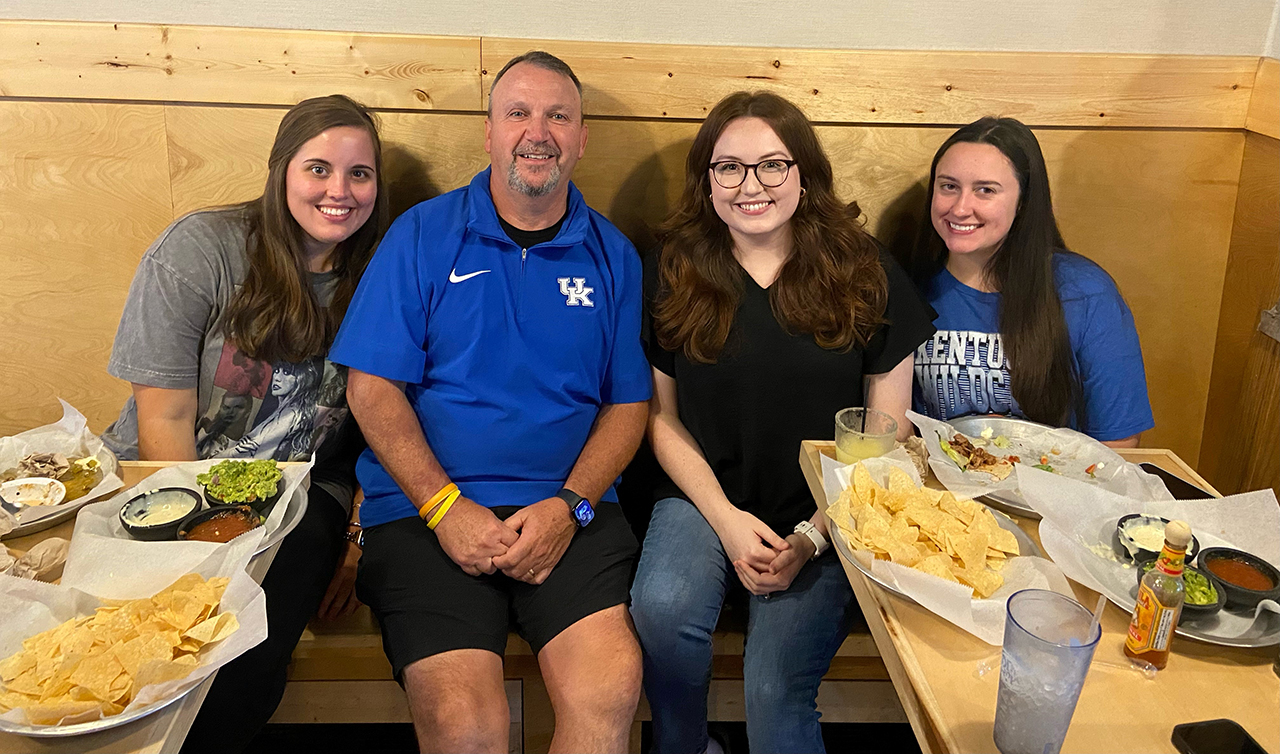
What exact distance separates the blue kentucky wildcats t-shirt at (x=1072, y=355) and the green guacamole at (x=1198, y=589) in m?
0.91

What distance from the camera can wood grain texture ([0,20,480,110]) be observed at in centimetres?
243

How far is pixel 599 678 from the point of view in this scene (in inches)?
72.1

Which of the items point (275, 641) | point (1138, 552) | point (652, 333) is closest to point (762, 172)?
point (652, 333)

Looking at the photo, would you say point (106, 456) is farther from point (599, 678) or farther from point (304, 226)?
point (599, 678)

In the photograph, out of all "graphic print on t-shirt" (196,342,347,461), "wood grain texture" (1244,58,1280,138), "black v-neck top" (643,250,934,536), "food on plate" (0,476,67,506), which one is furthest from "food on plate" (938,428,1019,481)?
"food on plate" (0,476,67,506)

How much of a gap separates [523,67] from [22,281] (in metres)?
1.56

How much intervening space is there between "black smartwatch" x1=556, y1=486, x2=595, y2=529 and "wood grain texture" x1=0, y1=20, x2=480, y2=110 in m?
1.13

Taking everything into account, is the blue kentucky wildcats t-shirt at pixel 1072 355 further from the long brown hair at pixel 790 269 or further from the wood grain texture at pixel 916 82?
the wood grain texture at pixel 916 82

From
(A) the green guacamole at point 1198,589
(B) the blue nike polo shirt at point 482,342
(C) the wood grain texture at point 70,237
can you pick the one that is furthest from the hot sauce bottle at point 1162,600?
(C) the wood grain texture at point 70,237

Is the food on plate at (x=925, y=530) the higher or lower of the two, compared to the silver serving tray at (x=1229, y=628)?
higher

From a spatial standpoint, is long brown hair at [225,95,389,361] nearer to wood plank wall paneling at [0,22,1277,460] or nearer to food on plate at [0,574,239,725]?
wood plank wall paneling at [0,22,1277,460]

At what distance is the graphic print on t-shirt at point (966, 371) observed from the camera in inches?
89.9

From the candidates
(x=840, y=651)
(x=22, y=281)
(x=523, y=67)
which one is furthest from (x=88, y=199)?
(x=840, y=651)

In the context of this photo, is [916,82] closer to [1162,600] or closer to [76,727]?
[1162,600]
